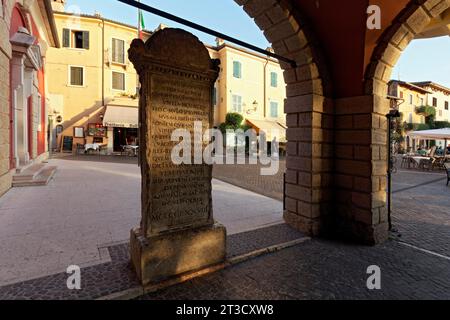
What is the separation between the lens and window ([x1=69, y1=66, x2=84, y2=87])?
20953mm

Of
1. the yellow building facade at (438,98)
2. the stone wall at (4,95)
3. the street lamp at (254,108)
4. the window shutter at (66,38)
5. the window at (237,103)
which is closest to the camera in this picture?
the stone wall at (4,95)

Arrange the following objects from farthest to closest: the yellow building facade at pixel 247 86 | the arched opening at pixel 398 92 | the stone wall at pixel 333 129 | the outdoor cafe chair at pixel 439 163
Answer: the yellow building facade at pixel 247 86
the outdoor cafe chair at pixel 439 163
the stone wall at pixel 333 129
the arched opening at pixel 398 92

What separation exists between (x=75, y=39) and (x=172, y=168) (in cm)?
2385

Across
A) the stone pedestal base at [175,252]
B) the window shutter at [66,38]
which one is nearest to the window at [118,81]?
the window shutter at [66,38]

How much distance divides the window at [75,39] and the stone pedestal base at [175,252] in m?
23.3

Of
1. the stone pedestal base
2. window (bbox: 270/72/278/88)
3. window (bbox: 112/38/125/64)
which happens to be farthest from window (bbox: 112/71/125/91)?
the stone pedestal base

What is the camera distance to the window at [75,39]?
2078 centimetres

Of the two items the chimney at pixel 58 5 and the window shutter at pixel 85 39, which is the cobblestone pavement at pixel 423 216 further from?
the chimney at pixel 58 5

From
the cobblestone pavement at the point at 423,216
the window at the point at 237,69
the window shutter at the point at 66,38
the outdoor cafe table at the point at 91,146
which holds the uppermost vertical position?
the window shutter at the point at 66,38

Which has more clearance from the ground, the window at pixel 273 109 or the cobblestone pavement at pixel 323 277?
the window at pixel 273 109

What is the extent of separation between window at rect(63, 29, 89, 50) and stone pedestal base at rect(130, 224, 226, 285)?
76.6ft

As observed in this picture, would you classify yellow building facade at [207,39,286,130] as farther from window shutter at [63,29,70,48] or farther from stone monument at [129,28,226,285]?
stone monument at [129,28,226,285]
